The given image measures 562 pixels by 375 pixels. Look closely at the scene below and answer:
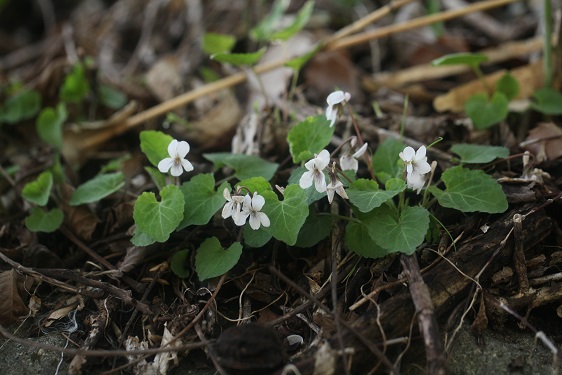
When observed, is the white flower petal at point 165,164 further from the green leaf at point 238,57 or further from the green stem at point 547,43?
the green stem at point 547,43

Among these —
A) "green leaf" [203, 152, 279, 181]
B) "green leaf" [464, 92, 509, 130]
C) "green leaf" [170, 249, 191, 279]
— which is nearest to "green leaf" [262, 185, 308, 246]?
"green leaf" [203, 152, 279, 181]

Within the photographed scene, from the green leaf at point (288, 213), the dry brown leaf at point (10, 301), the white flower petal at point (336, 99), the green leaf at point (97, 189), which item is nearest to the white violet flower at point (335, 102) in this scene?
the white flower petal at point (336, 99)

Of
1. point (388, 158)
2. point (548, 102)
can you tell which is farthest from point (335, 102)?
point (548, 102)

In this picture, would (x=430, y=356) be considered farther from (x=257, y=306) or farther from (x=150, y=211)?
(x=150, y=211)

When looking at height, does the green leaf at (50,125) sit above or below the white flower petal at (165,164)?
below

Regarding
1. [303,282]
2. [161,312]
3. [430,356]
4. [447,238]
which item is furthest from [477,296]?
[161,312]

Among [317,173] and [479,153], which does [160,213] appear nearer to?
[317,173]

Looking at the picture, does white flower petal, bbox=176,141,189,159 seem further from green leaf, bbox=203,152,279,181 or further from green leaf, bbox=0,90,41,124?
green leaf, bbox=0,90,41,124
